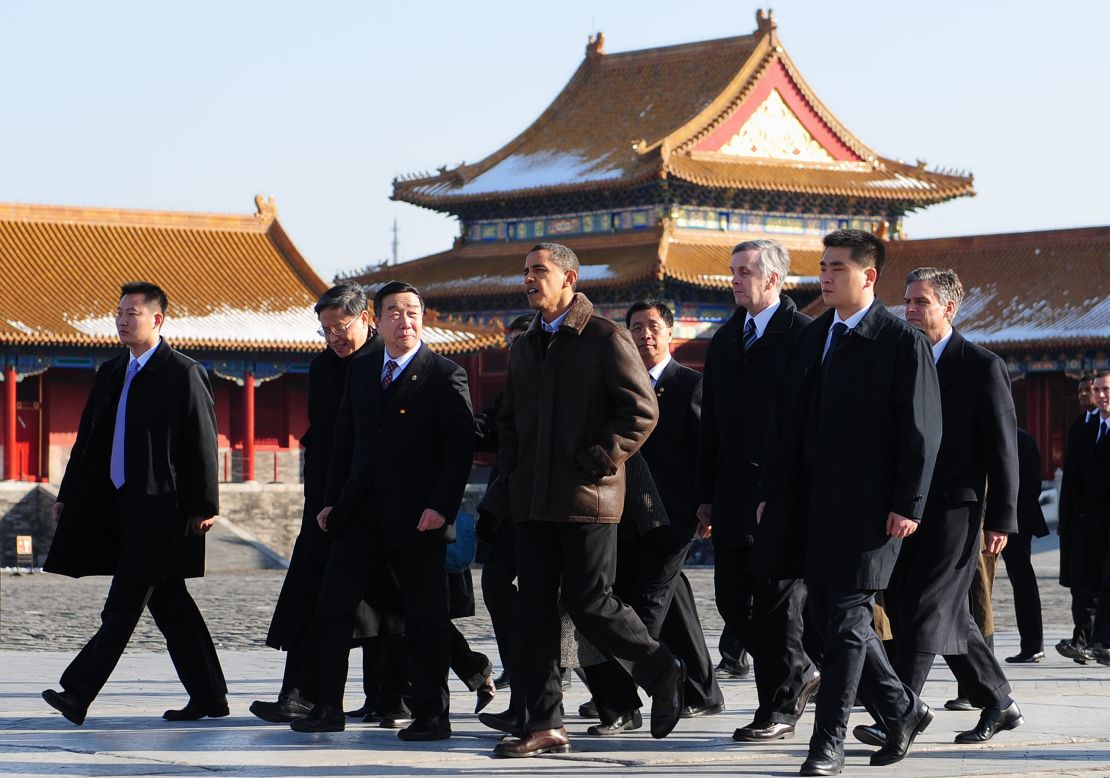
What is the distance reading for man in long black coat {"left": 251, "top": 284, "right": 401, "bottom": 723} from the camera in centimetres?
836

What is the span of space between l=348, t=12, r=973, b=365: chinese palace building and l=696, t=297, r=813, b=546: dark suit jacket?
2489 cm

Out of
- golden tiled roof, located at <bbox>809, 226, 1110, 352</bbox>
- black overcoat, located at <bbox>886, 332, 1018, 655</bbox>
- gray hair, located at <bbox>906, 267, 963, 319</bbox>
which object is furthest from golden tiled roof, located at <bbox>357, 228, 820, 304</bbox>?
black overcoat, located at <bbox>886, 332, 1018, 655</bbox>

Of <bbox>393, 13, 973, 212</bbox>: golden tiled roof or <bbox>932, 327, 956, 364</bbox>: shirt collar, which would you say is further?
<bbox>393, 13, 973, 212</bbox>: golden tiled roof

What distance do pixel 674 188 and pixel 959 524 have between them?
89.4ft

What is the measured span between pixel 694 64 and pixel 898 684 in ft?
101

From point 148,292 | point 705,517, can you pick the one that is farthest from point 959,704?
point 148,292

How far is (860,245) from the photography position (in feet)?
24.1

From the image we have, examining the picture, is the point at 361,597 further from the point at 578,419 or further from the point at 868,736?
the point at 868,736

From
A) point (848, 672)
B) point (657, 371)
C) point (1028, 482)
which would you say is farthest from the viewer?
point (1028, 482)

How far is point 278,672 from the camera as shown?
1097 centimetres

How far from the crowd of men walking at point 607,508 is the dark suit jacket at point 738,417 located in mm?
11

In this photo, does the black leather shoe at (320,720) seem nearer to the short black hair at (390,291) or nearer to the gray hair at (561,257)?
the short black hair at (390,291)

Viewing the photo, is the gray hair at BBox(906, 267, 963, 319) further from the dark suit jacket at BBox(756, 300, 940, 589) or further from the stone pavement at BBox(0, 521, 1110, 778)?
the stone pavement at BBox(0, 521, 1110, 778)

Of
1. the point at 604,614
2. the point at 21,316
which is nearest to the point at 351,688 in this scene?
the point at 604,614
